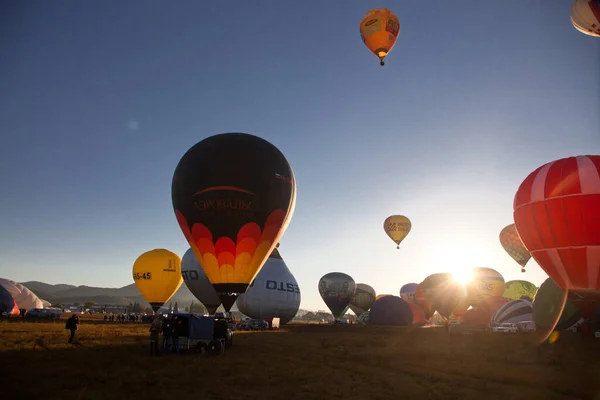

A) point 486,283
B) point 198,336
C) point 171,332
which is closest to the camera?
point 171,332

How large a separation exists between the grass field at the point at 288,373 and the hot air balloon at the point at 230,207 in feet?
15.5

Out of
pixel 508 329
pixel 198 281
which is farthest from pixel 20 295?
pixel 508 329

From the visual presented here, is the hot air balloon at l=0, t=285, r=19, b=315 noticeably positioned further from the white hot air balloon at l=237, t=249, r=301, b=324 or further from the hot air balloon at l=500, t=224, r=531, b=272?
the hot air balloon at l=500, t=224, r=531, b=272

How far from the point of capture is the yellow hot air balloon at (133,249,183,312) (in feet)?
138

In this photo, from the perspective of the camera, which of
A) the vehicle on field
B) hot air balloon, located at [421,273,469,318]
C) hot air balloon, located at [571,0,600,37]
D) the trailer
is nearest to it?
the trailer

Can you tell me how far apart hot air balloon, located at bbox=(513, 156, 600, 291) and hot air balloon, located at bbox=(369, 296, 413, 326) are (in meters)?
24.6

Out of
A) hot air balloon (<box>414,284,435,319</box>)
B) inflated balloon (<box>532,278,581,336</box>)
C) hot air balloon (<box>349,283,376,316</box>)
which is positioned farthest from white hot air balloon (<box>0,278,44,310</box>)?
inflated balloon (<box>532,278,581,336</box>)

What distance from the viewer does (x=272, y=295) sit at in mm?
43250

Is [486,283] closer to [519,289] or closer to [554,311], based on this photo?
[519,289]

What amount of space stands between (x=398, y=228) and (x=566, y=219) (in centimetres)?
3629

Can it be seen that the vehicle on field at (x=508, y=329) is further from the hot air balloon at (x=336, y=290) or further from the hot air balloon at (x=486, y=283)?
the hot air balloon at (x=336, y=290)

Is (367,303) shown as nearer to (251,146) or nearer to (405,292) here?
(405,292)

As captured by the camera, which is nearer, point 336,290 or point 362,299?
point 336,290

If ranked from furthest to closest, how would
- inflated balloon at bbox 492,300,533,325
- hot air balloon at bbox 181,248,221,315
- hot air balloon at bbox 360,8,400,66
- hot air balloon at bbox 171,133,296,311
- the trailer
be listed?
hot air balloon at bbox 181,248,221,315 → inflated balloon at bbox 492,300,533,325 → hot air balloon at bbox 360,8,400,66 → hot air balloon at bbox 171,133,296,311 → the trailer
